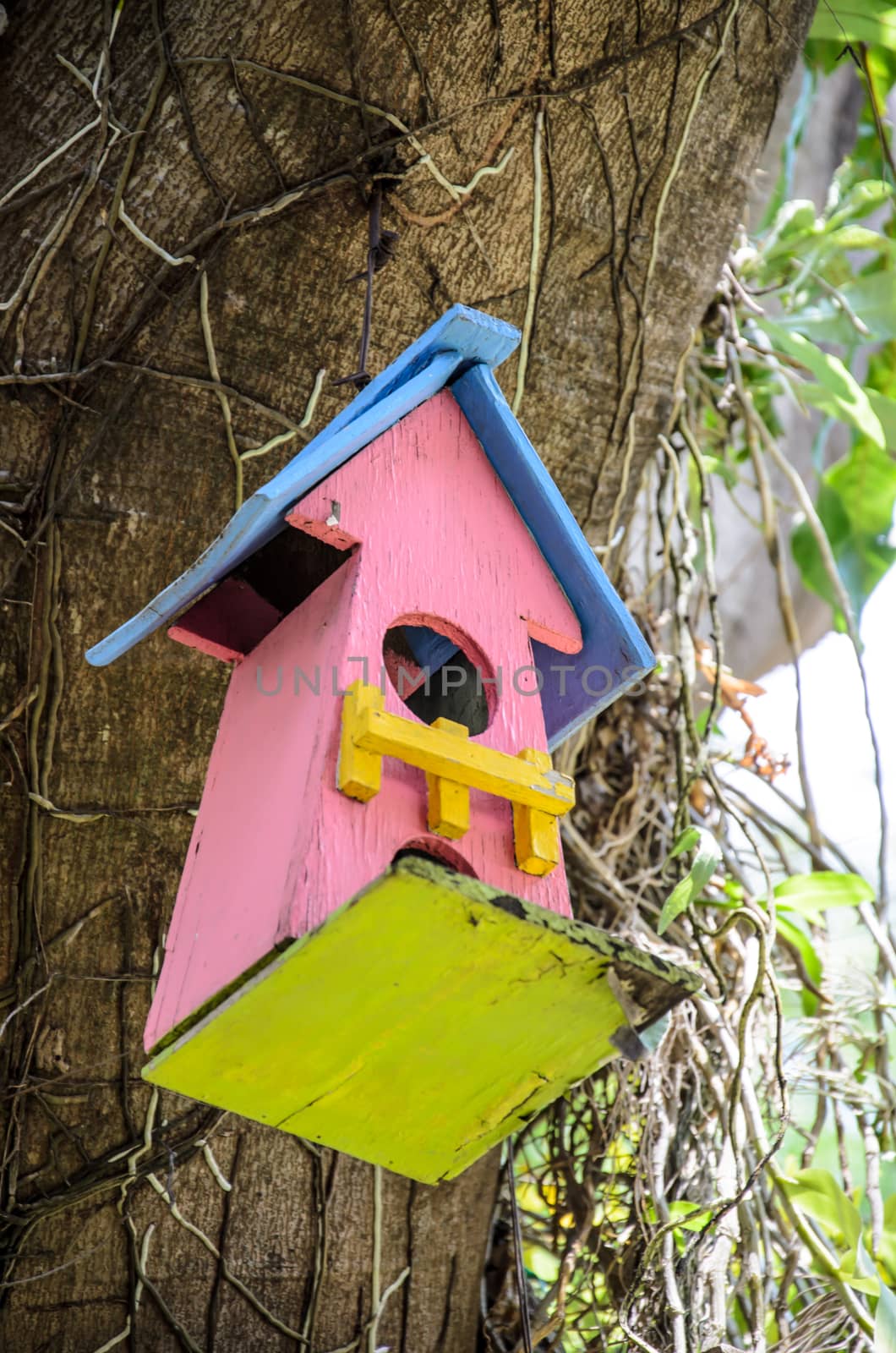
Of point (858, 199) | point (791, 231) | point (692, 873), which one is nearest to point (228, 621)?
point (692, 873)

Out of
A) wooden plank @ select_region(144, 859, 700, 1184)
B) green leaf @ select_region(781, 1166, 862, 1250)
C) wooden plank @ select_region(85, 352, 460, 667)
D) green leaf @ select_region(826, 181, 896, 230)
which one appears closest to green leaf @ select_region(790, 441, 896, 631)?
green leaf @ select_region(826, 181, 896, 230)

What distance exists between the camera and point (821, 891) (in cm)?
197

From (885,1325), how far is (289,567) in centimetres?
106

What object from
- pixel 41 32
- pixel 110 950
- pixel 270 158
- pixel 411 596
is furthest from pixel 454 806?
pixel 41 32

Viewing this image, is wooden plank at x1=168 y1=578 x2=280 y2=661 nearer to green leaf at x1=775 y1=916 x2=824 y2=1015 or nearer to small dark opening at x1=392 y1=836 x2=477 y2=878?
small dark opening at x1=392 y1=836 x2=477 y2=878

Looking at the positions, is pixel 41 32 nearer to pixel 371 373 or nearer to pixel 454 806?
pixel 371 373

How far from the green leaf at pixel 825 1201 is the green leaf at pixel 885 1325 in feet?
0.45

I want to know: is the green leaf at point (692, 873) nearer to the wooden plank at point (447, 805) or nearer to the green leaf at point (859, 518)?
the wooden plank at point (447, 805)

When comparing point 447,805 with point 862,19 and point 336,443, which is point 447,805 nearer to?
point 336,443

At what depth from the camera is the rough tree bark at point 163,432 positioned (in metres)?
1.53

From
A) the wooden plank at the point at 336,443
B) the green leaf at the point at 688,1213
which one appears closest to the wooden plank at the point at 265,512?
the wooden plank at the point at 336,443

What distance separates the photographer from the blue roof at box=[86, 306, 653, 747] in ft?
4.00

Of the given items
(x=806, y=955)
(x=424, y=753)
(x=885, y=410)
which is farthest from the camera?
(x=885, y=410)

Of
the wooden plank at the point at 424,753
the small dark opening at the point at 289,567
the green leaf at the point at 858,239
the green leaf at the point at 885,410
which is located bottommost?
the wooden plank at the point at 424,753
